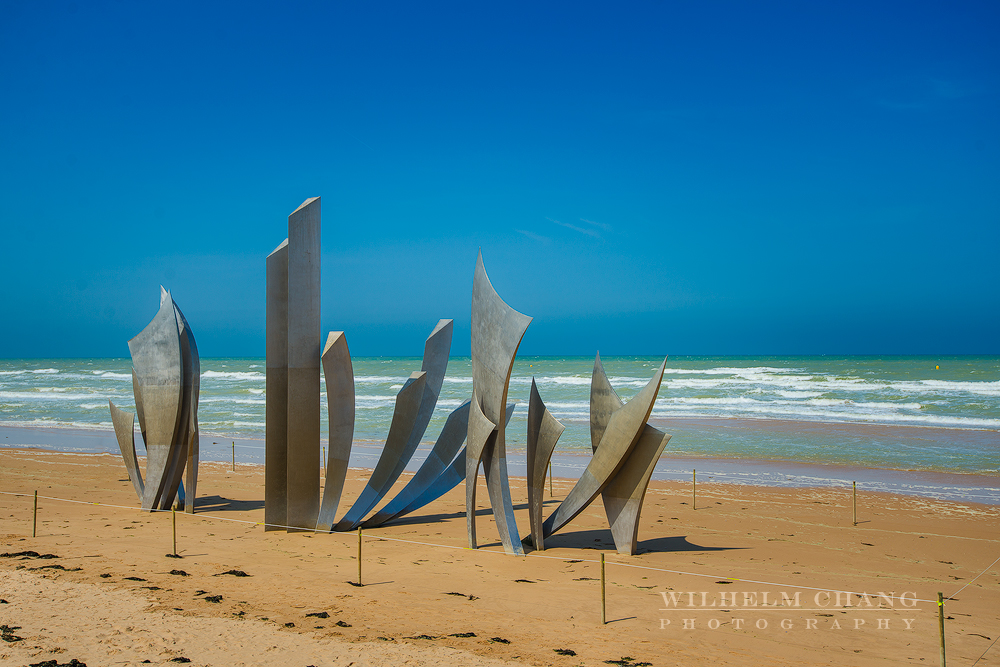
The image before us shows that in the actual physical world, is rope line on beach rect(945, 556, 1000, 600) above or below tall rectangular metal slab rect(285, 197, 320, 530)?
below

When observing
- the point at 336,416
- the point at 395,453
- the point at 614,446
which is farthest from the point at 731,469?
the point at 336,416

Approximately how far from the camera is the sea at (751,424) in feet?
54.0

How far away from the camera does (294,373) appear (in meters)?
9.80

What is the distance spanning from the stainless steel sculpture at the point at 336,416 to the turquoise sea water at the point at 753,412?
31.8 ft

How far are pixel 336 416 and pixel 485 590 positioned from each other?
375cm

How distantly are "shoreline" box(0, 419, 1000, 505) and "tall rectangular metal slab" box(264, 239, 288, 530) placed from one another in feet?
23.0

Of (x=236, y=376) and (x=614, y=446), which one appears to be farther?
(x=236, y=376)

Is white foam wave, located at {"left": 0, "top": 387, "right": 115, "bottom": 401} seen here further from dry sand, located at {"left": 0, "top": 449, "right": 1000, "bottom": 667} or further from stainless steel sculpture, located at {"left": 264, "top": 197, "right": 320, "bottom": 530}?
stainless steel sculpture, located at {"left": 264, "top": 197, "right": 320, "bottom": 530}

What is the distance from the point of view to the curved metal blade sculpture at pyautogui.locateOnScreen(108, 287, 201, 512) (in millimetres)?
10945

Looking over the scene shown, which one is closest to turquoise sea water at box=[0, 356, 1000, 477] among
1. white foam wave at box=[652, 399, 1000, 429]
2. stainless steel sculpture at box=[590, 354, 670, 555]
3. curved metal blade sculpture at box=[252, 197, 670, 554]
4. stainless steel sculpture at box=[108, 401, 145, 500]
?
white foam wave at box=[652, 399, 1000, 429]

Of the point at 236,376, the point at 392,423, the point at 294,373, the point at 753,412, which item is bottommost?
the point at 753,412

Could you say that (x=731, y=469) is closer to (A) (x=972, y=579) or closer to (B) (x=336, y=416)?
(A) (x=972, y=579)

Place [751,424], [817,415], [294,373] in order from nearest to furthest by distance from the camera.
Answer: [294,373], [751,424], [817,415]

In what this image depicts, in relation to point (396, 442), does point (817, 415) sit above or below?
below
